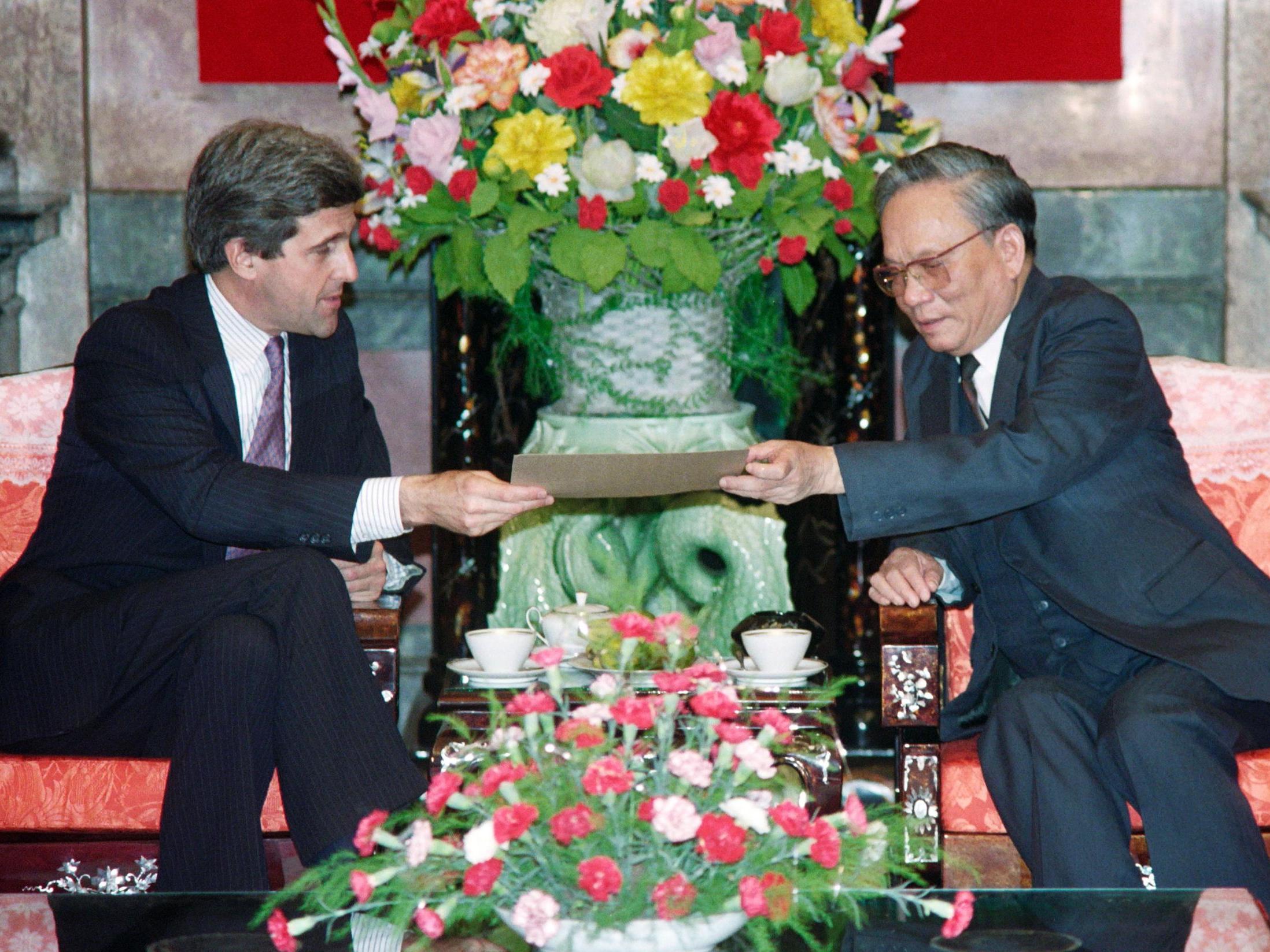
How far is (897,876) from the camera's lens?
239 cm

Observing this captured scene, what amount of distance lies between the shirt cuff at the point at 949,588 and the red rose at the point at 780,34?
0.94 m

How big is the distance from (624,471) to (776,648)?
49cm

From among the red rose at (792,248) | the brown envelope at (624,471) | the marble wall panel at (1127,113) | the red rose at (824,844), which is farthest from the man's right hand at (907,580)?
the marble wall panel at (1127,113)

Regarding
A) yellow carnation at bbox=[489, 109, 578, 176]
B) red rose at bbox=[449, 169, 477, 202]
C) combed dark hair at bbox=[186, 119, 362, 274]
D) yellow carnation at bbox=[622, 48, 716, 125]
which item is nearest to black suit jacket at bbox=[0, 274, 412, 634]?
combed dark hair at bbox=[186, 119, 362, 274]

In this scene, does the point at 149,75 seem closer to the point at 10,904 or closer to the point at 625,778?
the point at 10,904

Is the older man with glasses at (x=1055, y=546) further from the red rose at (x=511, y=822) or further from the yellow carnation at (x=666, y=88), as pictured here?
the red rose at (x=511, y=822)

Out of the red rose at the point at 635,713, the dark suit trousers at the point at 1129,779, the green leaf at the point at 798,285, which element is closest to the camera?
the red rose at the point at 635,713

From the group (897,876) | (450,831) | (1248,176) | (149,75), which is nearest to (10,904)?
(450,831)

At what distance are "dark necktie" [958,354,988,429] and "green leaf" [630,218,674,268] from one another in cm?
57

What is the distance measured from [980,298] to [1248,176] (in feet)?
5.57

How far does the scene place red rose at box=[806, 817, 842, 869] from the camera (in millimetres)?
1502

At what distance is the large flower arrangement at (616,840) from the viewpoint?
1.46 metres

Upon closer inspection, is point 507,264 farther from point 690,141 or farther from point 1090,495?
point 1090,495

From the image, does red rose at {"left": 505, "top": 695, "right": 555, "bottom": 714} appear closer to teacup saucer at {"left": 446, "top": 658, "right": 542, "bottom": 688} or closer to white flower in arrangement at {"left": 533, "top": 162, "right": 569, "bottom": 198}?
teacup saucer at {"left": 446, "top": 658, "right": 542, "bottom": 688}
